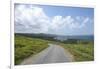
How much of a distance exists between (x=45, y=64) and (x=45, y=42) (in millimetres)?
269

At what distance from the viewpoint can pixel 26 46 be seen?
2238mm

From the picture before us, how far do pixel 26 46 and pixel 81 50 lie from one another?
0.73 metres

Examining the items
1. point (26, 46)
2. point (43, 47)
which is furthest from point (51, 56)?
point (26, 46)

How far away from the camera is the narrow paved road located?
7.40 feet

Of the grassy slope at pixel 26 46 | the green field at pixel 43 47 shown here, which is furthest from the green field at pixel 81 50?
the grassy slope at pixel 26 46

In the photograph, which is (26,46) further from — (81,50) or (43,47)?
(81,50)

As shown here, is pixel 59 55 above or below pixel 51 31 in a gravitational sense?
below

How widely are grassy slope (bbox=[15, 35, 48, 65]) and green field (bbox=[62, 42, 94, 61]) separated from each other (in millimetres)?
300

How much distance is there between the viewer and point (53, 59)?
2330 mm

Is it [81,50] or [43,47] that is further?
[81,50]

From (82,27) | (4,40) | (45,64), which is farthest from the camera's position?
(82,27)

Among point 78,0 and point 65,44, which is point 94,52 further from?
point 78,0

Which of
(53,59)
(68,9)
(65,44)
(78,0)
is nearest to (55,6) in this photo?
(68,9)

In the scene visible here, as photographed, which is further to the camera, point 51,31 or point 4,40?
point 51,31
